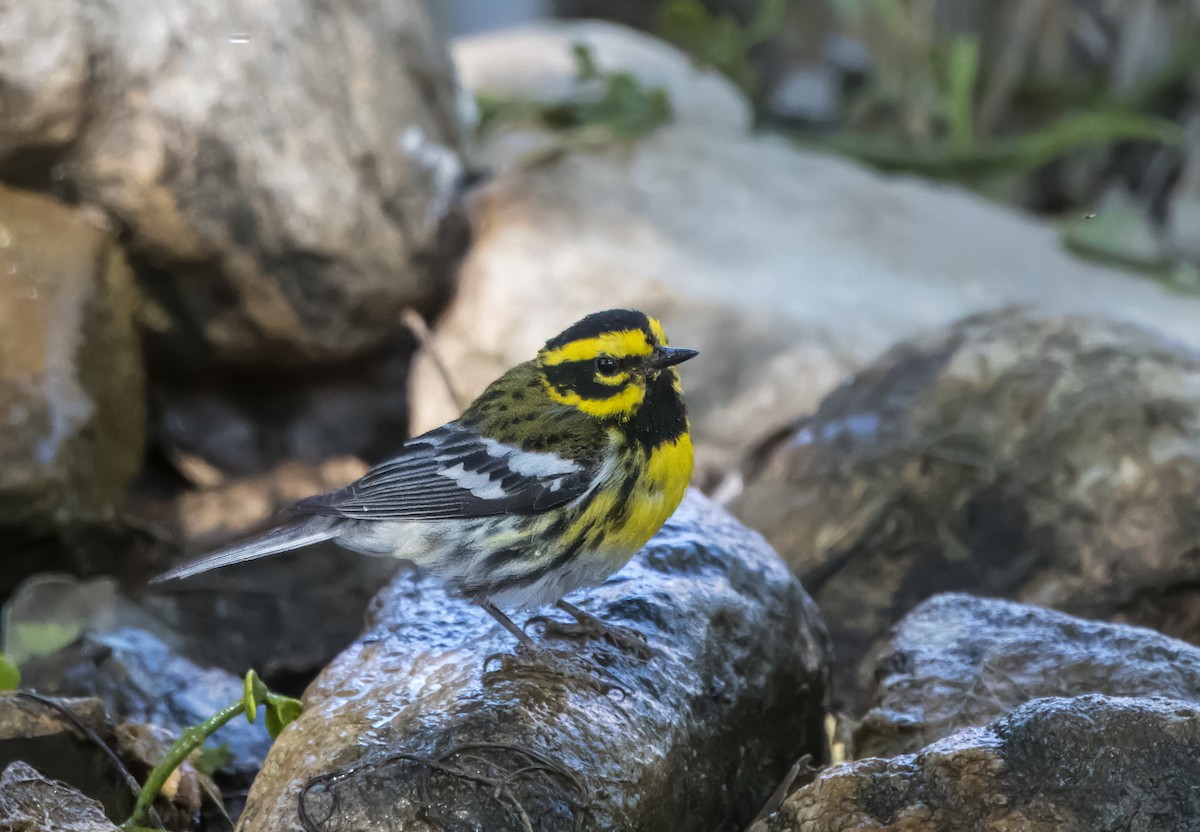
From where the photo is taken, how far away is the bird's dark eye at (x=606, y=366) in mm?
3297

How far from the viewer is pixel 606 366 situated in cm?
331

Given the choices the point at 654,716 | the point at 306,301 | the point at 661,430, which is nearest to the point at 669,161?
the point at 306,301

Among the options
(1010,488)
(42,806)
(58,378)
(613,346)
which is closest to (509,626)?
(613,346)

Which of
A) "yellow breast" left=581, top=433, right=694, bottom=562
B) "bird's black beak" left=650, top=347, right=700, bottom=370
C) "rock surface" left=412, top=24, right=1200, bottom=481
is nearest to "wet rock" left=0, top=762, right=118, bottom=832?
"yellow breast" left=581, top=433, right=694, bottom=562

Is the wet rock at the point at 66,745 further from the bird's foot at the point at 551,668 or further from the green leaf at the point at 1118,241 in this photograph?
the green leaf at the point at 1118,241

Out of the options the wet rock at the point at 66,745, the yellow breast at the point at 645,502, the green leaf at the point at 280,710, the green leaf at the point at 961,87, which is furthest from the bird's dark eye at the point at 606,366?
the green leaf at the point at 961,87

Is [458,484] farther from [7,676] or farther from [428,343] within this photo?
[428,343]

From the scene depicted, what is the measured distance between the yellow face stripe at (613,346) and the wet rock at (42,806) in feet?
5.17

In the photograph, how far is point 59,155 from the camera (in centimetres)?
538

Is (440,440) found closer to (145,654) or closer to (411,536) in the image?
(411,536)

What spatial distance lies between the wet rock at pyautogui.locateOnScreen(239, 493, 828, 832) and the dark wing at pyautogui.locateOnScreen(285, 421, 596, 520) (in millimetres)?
339

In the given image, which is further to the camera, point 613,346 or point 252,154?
point 252,154

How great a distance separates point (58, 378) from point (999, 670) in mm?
3795

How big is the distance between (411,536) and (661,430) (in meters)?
→ 0.71
